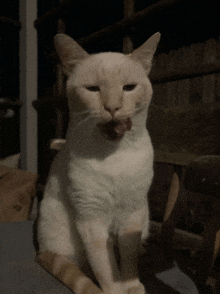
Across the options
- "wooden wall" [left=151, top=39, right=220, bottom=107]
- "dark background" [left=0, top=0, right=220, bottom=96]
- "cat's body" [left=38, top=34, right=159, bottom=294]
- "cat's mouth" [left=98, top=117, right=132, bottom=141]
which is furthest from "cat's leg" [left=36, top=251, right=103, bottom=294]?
"dark background" [left=0, top=0, right=220, bottom=96]

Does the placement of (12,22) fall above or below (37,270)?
above

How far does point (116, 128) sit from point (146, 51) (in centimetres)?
31

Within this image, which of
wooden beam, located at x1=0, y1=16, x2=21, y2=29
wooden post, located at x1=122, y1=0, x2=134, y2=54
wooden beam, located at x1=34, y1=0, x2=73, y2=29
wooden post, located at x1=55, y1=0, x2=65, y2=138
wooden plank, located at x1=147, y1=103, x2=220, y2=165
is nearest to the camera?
wooden plank, located at x1=147, y1=103, x2=220, y2=165

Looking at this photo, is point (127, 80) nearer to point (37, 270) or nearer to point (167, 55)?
point (37, 270)

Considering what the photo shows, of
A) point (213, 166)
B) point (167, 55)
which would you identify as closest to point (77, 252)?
point (213, 166)

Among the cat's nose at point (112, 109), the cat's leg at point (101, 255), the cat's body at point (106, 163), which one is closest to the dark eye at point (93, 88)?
the cat's body at point (106, 163)

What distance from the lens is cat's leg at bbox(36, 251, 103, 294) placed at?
0.84 m

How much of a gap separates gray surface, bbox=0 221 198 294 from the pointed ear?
75 cm

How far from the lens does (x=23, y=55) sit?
2.22 meters

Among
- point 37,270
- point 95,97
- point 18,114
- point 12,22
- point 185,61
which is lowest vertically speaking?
point 37,270

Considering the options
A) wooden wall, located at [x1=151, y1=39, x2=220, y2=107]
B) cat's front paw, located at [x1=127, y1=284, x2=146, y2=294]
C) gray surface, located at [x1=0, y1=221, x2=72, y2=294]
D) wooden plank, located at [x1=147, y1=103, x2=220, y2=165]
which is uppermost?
wooden wall, located at [x1=151, y1=39, x2=220, y2=107]

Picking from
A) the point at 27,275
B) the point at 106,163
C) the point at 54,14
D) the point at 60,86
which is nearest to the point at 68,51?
the point at 106,163

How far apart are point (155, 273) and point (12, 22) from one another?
2145 mm

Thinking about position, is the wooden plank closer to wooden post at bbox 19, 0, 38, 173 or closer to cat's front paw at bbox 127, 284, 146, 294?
cat's front paw at bbox 127, 284, 146, 294
